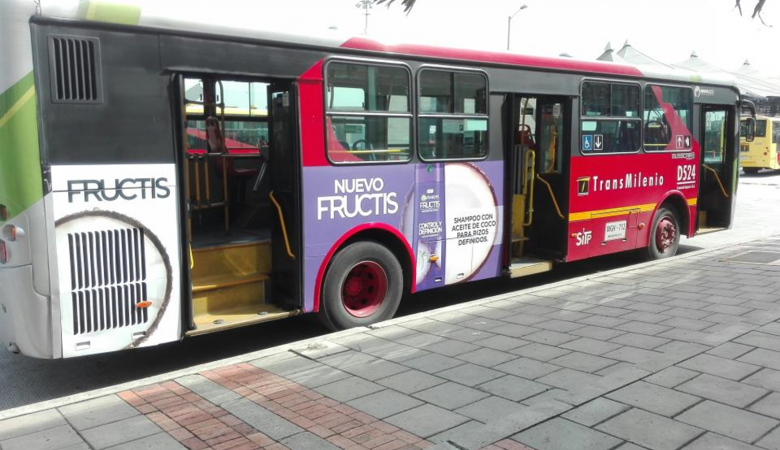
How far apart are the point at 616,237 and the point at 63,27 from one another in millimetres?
7084

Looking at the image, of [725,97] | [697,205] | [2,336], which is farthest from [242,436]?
[725,97]

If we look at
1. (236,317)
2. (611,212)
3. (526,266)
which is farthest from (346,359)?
(611,212)

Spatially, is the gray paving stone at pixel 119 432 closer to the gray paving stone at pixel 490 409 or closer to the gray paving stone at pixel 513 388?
the gray paving stone at pixel 490 409

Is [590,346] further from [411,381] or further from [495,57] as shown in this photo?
[495,57]

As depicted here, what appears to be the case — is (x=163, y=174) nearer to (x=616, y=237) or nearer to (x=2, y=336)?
(x=2, y=336)

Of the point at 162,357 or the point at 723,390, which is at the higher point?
the point at 723,390

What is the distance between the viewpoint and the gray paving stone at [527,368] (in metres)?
4.98

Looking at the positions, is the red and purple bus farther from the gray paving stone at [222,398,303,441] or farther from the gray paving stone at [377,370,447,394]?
the gray paving stone at [377,370,447,394]

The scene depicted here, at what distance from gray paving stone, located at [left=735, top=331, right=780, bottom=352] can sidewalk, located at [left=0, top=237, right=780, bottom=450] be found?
2cm

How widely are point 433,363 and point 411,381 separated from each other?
1.42 feet

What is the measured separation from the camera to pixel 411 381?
4902 millimetres

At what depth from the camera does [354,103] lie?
20.2ft

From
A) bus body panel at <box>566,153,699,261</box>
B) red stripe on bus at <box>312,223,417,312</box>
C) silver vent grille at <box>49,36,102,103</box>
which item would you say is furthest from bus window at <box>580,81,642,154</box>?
silver vent grille at <box>49,36,102,103</box>

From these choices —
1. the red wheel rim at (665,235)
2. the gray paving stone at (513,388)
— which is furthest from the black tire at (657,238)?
the gray paving stone at (513,388)
